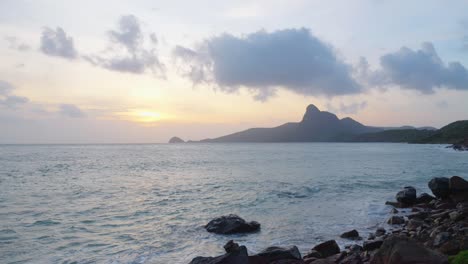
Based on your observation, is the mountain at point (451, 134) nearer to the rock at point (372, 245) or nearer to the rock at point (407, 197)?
the rock at point (407, 197)

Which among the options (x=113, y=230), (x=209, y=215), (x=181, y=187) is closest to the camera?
(x=113, y=230)

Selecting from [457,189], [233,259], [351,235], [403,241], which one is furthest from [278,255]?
[457,189]

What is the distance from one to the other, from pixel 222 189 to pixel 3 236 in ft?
67.2

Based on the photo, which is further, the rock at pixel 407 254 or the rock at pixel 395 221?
the rock at pixel 395 221

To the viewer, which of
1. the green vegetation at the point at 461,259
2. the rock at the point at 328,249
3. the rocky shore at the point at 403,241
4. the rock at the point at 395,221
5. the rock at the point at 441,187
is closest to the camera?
the green vegetation at the point at 461,259

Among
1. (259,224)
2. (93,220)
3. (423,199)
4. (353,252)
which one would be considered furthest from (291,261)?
(423,199)

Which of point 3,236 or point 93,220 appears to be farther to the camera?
point 93,220

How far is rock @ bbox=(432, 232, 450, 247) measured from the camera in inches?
530

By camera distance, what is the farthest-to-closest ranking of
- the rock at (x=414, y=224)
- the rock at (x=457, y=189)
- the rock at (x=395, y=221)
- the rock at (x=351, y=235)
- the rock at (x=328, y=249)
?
the rock at (x=457, y=189)
the rock at (x=395, y=221)
the rock at (x=414, y=224)
the rock at (x=351, y=235)
the rock at (x=328, y=249)

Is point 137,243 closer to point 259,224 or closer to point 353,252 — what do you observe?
point 259,224

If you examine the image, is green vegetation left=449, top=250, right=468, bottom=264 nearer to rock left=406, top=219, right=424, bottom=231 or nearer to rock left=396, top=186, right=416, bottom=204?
rock left=406, top=219, right=424, bottom=231

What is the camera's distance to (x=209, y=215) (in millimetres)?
23016

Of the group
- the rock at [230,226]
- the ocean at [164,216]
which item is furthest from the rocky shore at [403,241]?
the ocean at [164,216]

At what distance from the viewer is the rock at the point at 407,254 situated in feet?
28.2
